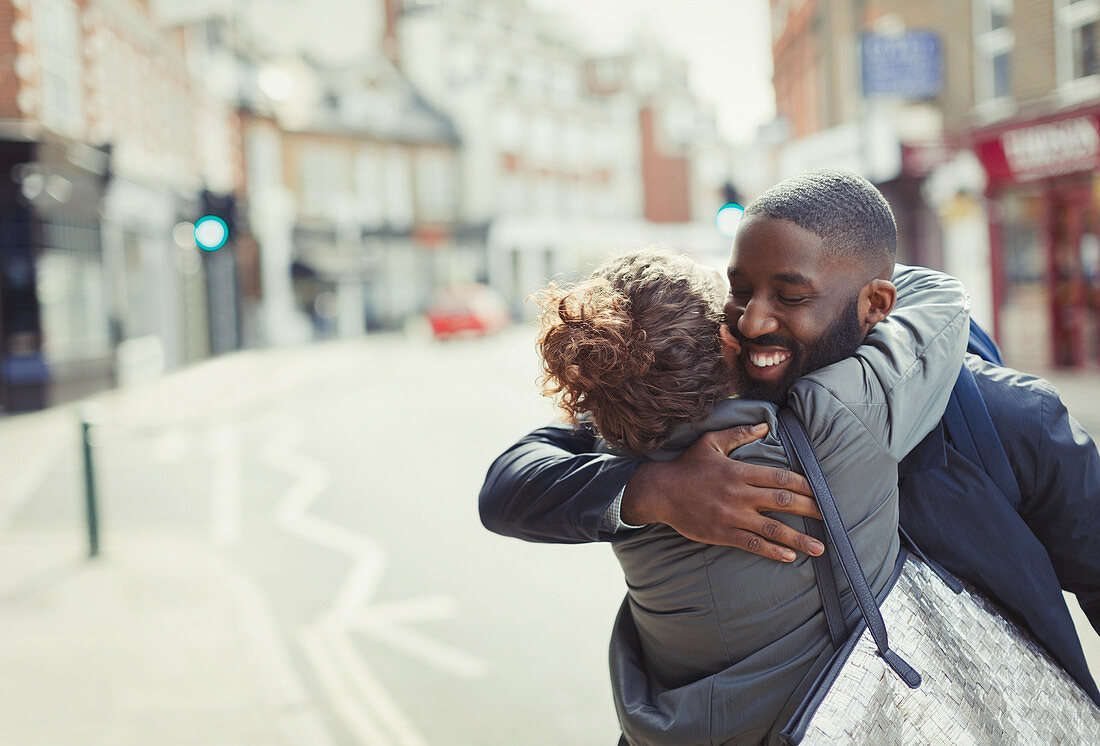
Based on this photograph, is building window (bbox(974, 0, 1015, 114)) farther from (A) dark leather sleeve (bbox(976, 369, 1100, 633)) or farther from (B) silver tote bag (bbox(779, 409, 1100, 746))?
(B) silver tote bag (bbox(779, 409, 1100, 746))

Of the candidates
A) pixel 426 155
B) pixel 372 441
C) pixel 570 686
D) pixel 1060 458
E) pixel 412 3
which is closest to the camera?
pixel 1060 458

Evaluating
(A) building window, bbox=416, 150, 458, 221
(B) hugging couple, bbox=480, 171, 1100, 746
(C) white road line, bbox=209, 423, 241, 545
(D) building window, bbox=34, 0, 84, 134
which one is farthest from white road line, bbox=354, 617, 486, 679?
(A) building window, bbox=416, 150, 458, 221

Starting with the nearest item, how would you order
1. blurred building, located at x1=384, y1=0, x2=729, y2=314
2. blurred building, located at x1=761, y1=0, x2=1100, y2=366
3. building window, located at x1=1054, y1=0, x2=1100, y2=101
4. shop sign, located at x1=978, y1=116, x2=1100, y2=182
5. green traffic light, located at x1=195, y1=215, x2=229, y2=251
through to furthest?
1. green traffic light, located at x1=195, y1=215, x2=229, y2=251
2. building window, located at x1=1054, y1=0, x2=1100, y2=101
3. shop sign, located at x1=978, y1=116, x2=1100, y2=182
4. blurred building, located at x1=761, y1=0, x2=1100, y2=366
5. blurred building, located at x1=384, y1=0, x2=729, y2=314

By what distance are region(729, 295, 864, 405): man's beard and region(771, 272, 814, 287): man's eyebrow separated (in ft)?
0.28

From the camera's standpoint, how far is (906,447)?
1.29 meters

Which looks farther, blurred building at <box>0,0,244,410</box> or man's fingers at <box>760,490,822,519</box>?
blurred building at <box>0,0,244,410</box>

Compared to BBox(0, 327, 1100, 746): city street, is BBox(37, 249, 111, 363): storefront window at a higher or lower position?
higher

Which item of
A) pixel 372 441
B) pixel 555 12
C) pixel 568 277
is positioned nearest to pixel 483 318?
pixel 372 441

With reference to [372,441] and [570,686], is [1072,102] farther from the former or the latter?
[570,686]

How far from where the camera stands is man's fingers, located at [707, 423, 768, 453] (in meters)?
1.28

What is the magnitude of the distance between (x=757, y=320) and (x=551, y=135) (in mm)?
48329

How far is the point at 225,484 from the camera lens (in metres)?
8.77

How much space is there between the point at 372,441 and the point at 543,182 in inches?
1474

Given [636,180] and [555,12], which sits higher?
[555,12]
